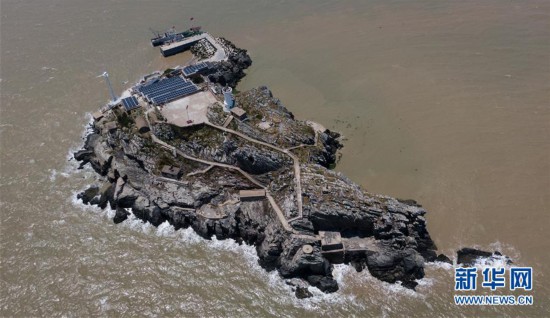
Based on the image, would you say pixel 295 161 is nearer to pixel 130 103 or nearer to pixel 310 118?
pixel 310 118

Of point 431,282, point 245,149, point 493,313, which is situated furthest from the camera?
point 245,149

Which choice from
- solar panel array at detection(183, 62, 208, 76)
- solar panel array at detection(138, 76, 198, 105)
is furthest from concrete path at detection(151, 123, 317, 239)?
solar panel array at detection(183, 62, 208, 76)

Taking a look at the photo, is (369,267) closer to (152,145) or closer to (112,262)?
(112,262)

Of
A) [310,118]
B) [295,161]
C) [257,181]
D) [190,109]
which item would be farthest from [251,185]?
[310,118]

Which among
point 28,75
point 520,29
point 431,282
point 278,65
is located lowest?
point 431,282

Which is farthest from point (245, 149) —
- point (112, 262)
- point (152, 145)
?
point (112, 262)

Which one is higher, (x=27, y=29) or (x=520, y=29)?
(x=520, y=29)

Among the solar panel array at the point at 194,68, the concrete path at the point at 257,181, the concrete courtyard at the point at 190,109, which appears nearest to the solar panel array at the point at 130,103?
the concrete courtyard at the point at 190,109
